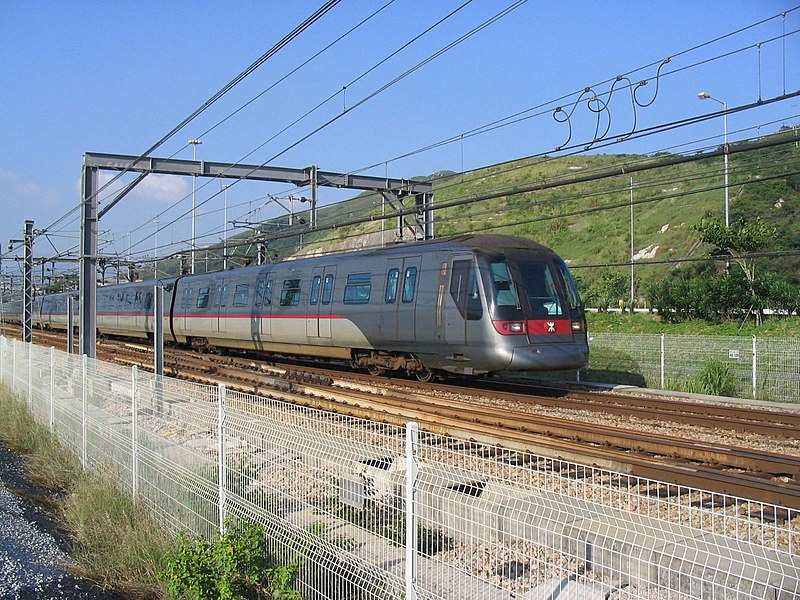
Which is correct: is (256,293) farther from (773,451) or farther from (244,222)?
(773,451)

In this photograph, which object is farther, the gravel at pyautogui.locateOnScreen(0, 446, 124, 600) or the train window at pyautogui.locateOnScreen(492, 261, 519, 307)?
the train window at pyautogui.locateOnScreen(492, 261, 519, 307)

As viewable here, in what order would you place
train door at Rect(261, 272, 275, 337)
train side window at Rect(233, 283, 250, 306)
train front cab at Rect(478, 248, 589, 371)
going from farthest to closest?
train side window at Rect(233, 283, 250, 306) < train door at Rect(261, 272, 275, 337) < train front cab at Rect(478, 248, 589, 371)

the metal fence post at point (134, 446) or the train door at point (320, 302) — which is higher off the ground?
the train door at point (320, 302)

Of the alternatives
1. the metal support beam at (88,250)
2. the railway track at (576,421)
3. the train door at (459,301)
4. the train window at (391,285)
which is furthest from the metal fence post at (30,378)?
the train door at (459,301)

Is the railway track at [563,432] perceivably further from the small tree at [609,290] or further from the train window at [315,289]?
the small tree at [609,290]

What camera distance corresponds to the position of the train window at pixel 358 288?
1745cm

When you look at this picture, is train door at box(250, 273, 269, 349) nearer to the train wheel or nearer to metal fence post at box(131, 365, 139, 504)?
the train wheel

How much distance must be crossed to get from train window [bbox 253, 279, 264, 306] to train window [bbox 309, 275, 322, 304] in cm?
312

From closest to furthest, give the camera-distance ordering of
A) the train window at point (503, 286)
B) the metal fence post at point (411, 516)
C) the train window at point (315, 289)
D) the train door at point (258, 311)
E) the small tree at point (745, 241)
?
1. the metal fence post at point (411, 516)
2. the train window at point (503, 286)
3. the train window at point (315, 289)
4. the train door at point (258, 311)
5. the small tree at point (745, 241)

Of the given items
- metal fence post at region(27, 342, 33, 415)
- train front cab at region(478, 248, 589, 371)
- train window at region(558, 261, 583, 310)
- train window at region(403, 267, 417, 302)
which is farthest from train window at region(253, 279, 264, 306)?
train window at region(558, 261, 583, 310)

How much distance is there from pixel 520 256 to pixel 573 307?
152 centimetres

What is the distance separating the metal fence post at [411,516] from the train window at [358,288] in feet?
44.0

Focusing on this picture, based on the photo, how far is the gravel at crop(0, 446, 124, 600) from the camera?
6.08 metres

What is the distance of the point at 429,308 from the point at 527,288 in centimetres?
206
